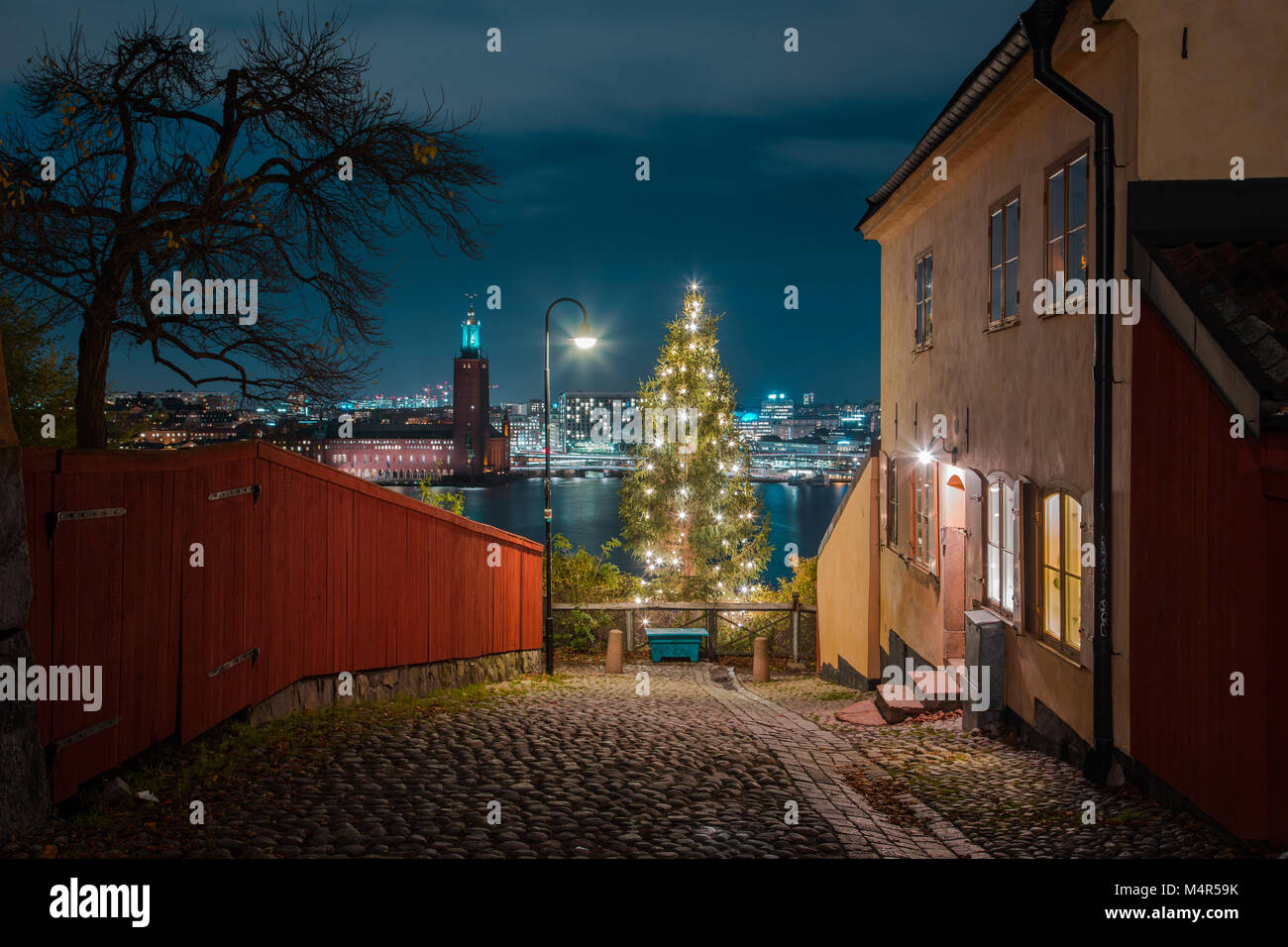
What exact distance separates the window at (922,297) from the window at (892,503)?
197 cm

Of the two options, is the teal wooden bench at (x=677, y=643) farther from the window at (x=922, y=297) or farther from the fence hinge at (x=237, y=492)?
the fence hinge at (x=237, y=492)

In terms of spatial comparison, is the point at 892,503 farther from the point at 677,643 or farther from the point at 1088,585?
the point at 677,643

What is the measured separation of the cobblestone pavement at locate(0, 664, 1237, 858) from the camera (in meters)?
4.88

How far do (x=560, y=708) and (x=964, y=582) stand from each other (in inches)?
184

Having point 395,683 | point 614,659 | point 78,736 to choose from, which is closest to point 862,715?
point 395,683

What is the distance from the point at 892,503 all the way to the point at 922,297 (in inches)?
120

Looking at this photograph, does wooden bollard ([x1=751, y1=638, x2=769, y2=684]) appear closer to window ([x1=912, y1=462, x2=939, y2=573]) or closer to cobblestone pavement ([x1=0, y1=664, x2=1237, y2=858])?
window ([x1=912, y1=462, x2=939, y2=573])

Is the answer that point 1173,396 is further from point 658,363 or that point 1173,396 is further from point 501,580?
point 658,363

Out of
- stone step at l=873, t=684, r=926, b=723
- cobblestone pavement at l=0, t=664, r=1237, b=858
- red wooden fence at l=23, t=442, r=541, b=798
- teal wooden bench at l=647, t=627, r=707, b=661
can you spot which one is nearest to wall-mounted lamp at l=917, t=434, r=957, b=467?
stone step at l=873, t=684, r=926, b=723

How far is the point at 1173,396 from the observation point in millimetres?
5820

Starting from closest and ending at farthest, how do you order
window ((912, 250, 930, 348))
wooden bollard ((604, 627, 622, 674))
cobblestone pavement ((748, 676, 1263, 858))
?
cobblestone pavement ((748, 676, 1263, 858)) → window ((912, 250, 930, 348)) → wooden bollard ((604, 627, 622, 674))

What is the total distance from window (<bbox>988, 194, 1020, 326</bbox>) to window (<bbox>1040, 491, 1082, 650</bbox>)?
1.95m

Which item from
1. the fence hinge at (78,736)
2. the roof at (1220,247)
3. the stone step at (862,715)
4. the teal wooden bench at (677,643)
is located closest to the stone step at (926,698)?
the stone step at (862,715)

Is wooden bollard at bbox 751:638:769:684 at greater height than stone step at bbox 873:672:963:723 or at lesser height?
lesser
